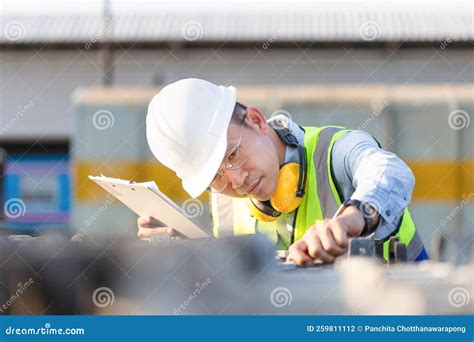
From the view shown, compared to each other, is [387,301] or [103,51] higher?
[103,51]

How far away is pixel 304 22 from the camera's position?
21.0 feet

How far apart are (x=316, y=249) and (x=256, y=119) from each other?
2.67 feet

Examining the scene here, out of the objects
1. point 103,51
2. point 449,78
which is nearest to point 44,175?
point 103,51

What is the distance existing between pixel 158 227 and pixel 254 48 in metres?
5.53
